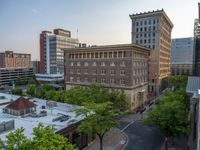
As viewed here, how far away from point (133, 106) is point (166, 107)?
29737 mm

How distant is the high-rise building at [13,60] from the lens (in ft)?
534

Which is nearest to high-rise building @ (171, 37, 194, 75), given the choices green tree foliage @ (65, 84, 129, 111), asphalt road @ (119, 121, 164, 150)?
green tree foliage @ (65, 84, 129, 111)

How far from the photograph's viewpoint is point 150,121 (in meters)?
35.4

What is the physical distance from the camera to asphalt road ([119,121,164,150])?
3658 centimetres

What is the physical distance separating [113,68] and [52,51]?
8849 cm

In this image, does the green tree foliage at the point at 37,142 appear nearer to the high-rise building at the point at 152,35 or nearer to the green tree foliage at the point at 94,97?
the green tree foliage at the point at 94,97

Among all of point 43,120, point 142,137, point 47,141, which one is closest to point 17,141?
point 47,141

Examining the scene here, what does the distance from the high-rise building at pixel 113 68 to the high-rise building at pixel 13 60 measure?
10892cm

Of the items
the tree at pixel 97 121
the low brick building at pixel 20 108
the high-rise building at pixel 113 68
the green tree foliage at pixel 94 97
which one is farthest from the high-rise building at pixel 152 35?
the low brick building at pixel 20 108

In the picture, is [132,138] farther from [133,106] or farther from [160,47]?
[160,47]

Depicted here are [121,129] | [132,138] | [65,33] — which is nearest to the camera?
[132,138]

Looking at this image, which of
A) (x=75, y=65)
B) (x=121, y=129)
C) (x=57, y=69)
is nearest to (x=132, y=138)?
(x=121, y=129)

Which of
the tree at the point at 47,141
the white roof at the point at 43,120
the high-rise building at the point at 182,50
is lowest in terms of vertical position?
the white roof at the point at 43,120

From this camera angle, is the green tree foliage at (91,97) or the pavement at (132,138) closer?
the pavement at (132,138)
